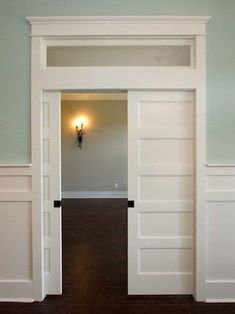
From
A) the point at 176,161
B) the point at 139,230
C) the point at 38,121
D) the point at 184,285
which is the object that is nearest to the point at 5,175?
the point at 38,121

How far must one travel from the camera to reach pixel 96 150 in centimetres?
848

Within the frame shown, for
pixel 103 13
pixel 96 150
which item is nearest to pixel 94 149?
pixel 96 150

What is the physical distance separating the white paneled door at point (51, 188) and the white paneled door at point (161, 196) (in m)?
0.75

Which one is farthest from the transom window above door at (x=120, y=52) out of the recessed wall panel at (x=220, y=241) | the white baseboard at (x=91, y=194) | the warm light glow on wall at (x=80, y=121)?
the white baseboard at (x=91, y=194)

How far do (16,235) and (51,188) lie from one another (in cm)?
59

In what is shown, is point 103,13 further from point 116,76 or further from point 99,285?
point 99,285

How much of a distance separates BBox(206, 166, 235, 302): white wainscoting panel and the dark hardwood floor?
0.17 m

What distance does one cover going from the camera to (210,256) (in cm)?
284

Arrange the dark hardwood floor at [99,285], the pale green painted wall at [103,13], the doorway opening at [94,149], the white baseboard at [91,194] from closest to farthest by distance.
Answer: the dark hardwood floor at [99,285]
the pale green painted wall at [103,13]
the doorway opening at [94,149]
the white baseboard at [91,194]

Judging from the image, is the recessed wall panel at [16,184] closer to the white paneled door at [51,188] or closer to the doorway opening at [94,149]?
the white paneled door at [51,188]

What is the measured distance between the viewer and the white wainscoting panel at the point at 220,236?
9.29 feet

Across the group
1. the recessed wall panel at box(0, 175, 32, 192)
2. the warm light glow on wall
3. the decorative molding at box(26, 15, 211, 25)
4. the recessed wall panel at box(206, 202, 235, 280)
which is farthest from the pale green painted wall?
the warm light glow on wall

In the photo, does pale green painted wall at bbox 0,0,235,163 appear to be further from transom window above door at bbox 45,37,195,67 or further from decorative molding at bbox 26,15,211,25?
transom window above door at bbox 45,37,195,67

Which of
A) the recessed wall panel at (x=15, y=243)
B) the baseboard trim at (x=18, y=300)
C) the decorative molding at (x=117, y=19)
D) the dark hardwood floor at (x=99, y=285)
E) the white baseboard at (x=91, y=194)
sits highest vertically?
the decorative molding at (x=117, y=19)
